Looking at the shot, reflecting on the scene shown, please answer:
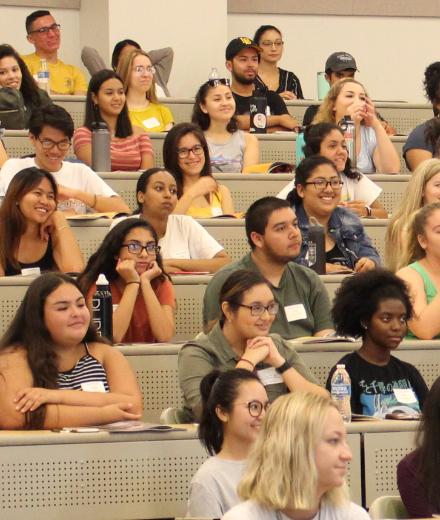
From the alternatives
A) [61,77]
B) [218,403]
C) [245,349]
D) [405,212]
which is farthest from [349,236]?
[61,77]

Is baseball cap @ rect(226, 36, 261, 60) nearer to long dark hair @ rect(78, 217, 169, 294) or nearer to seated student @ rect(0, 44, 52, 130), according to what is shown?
seated student @ rect(0, 44, 52, 130)

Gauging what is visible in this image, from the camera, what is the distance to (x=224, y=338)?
4.76 metres

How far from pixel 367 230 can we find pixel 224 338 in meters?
1.97

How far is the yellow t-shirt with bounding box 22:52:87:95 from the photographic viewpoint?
8.93 metres

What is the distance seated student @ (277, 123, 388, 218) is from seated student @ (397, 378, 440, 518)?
287 cm

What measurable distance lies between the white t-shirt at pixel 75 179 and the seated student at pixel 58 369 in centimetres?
187

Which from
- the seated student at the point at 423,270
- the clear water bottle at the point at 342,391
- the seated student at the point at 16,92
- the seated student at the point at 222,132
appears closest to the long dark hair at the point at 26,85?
the seated student at the point at 16,92

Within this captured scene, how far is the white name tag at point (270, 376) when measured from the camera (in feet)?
15.4

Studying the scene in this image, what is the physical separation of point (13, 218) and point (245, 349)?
4.49 feet

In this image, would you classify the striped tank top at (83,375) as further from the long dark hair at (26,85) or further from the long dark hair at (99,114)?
the long dark hair at (26,85)

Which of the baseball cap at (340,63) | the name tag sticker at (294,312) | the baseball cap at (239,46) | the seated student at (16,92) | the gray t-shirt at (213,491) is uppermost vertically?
the baseball cap at (239,46)

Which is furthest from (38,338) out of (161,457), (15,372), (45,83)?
(45,83)

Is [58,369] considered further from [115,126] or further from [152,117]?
[152,117]

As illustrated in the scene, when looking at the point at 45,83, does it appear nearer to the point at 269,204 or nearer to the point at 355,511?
the point at 269,204
